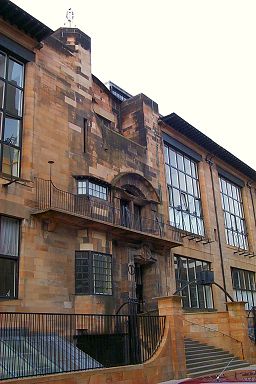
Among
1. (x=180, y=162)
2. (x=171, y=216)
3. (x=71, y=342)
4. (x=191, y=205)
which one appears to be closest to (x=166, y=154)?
(x=180, y=162)

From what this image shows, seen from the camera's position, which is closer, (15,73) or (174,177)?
(15,73)

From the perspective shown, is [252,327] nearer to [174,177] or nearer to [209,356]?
[209,356]

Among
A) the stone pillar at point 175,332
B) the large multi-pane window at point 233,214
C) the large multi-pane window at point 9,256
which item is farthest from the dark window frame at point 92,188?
the large multi-pane window at point 233,214

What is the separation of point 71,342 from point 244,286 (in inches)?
808

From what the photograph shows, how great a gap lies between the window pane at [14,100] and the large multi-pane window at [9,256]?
4.50m

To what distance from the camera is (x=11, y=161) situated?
52.7 ft

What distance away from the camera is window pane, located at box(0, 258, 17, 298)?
1426cm

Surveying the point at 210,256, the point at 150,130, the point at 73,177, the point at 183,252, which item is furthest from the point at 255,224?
the point at 73,177

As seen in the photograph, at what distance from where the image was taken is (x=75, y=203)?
1777 cm

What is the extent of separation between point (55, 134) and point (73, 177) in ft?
6.53

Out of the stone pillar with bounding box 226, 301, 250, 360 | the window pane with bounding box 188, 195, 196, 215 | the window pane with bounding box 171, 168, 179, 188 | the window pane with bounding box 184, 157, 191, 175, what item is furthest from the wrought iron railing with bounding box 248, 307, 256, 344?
the window pane with bounding box 184, 157, 191, 175

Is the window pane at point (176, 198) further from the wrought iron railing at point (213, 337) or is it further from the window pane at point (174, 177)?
the wrought iron railing at point (213, 337)

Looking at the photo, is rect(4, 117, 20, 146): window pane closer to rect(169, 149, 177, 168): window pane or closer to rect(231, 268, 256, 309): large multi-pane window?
rect(169, 149, 177, 168): window pane

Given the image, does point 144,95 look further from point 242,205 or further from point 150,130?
point 242,205
